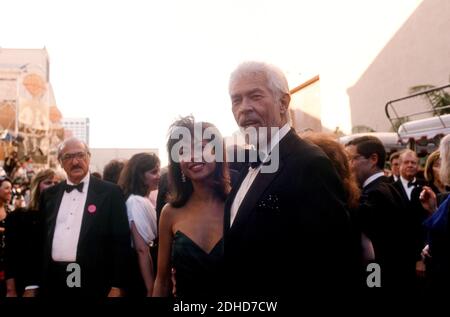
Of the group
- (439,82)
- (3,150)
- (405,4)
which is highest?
(405,4)

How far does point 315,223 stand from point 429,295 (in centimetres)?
129

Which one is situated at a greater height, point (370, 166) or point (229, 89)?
point (229, 89)

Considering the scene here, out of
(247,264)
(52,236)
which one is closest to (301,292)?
(247,264)

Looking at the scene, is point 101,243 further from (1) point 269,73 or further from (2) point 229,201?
(1) point 269,73

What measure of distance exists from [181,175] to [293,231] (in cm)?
128

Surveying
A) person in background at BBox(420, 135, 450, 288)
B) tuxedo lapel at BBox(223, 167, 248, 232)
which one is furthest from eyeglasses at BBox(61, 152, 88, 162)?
person in background at BBox(420, 135, 450, 288)

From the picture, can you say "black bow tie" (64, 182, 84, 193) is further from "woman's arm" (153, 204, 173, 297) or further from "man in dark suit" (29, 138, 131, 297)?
"woman's arm" (153, 204, 173, 297)

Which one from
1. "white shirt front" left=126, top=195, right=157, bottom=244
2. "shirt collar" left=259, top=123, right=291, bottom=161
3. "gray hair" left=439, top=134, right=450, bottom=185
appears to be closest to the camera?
"shirt collar" left=259, top=123, right=291, bottom=161

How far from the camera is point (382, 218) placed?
2.86m

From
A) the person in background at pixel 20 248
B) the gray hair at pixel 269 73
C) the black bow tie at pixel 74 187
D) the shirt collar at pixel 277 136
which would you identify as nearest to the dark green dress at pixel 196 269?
the shirt collar at pixel 277 136

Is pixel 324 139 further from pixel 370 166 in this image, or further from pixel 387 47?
pixel 387 47

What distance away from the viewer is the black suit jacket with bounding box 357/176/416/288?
2.83 m

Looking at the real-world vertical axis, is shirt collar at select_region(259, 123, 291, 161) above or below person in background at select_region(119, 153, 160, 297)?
above

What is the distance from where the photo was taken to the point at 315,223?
1803 mm
